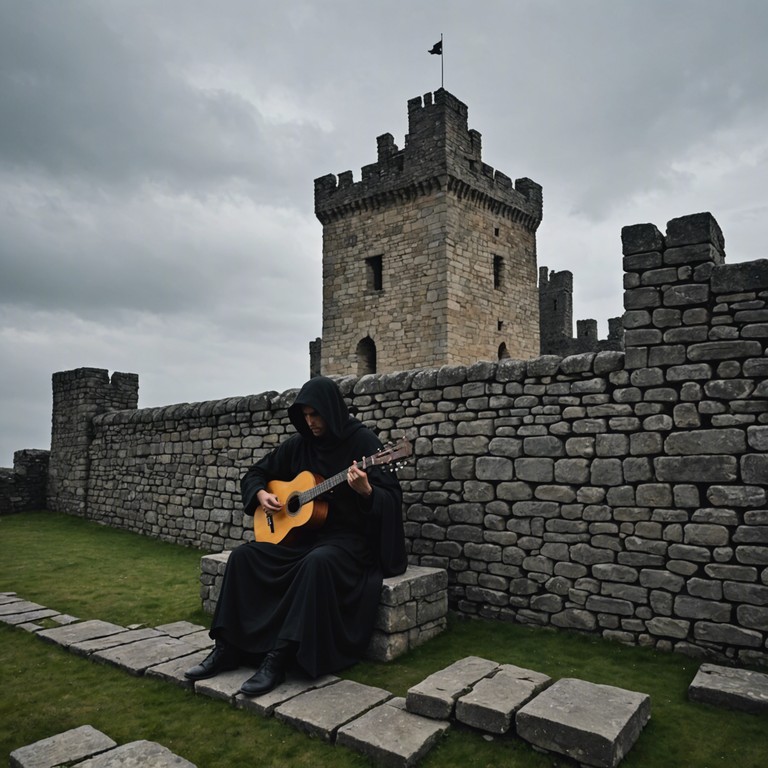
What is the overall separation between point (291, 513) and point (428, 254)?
50.4ft

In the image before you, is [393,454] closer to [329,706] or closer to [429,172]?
[329,706]

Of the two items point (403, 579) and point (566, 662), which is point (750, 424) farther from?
point (403, 579)

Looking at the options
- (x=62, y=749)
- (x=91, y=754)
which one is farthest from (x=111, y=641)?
(x=91, y=754)

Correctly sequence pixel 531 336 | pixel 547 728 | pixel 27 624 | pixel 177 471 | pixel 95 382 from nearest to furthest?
pixel 547 728, pixel 27 624, pixel 177 471, pixel 95 382, pixel 531 336

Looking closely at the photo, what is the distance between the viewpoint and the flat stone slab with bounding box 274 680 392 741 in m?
3.63

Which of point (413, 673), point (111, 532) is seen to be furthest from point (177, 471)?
point (413, 673)

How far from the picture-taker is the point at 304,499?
5062mm

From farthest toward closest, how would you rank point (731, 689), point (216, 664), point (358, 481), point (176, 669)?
point (358, 481) < point (176, 669) < point (216, 664) < point (731, 689)

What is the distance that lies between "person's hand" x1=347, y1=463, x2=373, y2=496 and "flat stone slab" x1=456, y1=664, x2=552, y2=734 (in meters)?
1.57

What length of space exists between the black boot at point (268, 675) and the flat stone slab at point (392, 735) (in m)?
0.75

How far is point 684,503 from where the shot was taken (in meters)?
5.00

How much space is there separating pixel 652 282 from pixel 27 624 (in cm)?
647

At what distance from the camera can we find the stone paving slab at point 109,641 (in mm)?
5074

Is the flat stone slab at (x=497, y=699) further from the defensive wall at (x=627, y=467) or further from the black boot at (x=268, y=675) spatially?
the defensive wall at (x=627, y=467)
